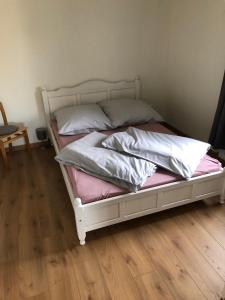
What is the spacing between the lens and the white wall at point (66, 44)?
112 inches

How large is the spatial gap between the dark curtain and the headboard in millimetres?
1231

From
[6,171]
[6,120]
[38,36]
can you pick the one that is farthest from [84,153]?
[38,36]

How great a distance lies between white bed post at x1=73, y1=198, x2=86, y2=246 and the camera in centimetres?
175

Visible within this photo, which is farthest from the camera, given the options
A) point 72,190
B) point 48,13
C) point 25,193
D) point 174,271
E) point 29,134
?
point 29,134

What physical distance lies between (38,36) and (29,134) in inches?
47.9

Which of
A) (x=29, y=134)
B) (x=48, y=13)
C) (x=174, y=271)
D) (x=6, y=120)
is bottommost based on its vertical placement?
(x=174, y=271)

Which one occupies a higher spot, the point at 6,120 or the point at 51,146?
the point at 6,120

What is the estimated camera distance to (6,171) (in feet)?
9.50

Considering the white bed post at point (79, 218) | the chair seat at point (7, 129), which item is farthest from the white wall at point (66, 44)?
the white bed post at point (79, 218)

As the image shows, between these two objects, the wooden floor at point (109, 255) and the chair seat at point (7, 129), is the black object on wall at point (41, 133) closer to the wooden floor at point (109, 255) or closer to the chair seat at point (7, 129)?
the chair seat at point (7, 129)

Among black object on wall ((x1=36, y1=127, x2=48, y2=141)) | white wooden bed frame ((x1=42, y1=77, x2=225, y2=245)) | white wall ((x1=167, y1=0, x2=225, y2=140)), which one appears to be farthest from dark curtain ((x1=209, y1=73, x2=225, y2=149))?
black object on wall ((x1=36, y1=127, x2=48, y2=141))

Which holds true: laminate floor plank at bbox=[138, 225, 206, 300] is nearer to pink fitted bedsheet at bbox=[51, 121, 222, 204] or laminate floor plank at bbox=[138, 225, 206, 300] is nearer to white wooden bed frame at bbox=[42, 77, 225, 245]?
white wooden bed frame at bbox=[42, 77, 225, 245]

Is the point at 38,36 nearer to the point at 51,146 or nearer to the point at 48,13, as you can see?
the point at 48,13

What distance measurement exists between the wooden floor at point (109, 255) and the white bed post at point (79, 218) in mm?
86
